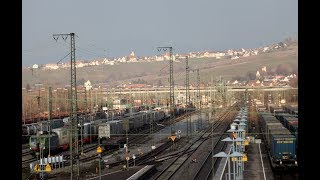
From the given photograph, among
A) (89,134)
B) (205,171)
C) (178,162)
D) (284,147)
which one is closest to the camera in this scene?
(284,147)

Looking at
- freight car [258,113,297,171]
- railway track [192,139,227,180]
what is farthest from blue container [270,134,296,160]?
railway track [192,139,227,180]

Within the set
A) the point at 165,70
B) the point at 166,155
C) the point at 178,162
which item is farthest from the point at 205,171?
the point at 165,70

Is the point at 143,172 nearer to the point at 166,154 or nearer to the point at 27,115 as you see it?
the point at 166,154

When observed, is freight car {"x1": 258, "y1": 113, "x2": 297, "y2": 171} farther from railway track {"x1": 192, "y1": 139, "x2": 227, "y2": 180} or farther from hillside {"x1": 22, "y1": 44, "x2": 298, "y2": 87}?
hillside {"x1": 22, "y1": 44, "x2": 298, "y2": 87}

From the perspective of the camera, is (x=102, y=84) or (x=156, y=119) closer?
(x=156, y=119)

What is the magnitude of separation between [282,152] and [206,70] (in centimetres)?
3719

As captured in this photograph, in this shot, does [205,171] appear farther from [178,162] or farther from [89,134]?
[89,134]

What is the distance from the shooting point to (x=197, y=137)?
19.1 m

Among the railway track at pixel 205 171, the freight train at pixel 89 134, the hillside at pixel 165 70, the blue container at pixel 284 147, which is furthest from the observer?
the hillside at pixel 165 70

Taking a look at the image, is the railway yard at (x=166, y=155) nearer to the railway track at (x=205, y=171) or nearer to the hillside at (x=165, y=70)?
the railway track at (x=205, y=171)

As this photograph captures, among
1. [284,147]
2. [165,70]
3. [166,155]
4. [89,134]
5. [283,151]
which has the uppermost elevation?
[165,70]

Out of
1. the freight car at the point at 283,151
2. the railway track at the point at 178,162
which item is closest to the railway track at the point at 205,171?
the railway track at the point at 178,162
